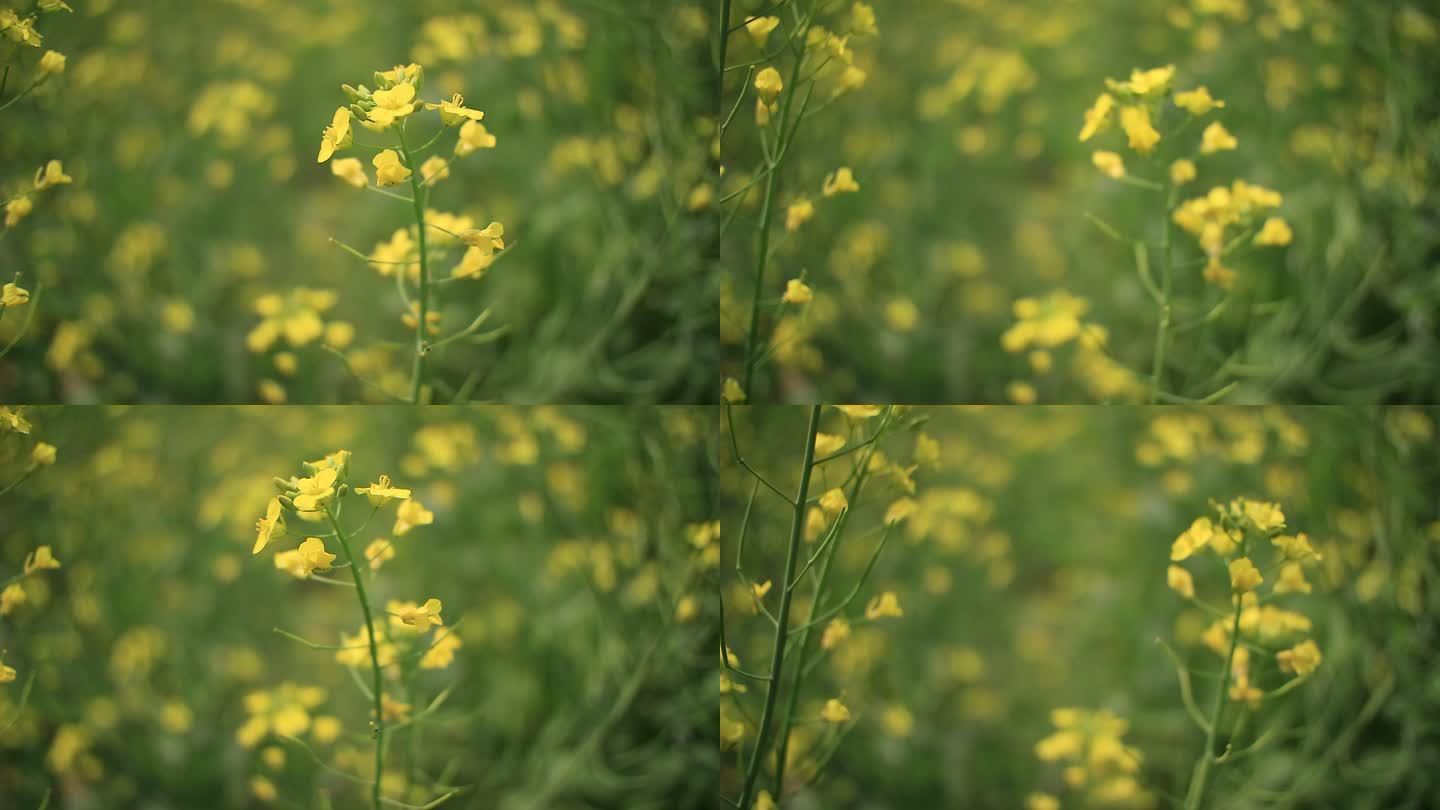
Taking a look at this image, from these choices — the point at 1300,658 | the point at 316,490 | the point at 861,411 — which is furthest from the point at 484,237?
the point at 1300,658

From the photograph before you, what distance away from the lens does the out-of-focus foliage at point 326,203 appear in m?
1.11

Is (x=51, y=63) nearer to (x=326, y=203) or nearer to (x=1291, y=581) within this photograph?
(x=326, y=203)

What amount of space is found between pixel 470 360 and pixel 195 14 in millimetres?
402

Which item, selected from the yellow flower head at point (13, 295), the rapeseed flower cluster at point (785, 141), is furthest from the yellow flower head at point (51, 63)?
the rapeseed flower cluster at point (785, 141)

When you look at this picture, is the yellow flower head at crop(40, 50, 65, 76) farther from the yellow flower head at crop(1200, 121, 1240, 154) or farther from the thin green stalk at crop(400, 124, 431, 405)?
the yellow flower head at crop(1200, 121, 1240, 154)

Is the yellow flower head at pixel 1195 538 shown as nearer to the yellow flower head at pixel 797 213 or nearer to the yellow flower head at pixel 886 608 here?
the yellow flower head at pixel 886 608

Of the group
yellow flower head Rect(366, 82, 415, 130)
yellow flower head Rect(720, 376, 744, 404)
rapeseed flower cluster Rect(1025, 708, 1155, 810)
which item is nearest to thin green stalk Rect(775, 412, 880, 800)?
yellow flower head Rect(720, 376, 744, 404)

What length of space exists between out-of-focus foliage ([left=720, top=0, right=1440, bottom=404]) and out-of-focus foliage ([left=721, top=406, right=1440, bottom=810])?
0.17 feet

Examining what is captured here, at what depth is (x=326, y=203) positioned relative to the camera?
3.71 feet

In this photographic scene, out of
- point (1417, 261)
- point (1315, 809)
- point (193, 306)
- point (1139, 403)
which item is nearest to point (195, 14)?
point (193, 306)

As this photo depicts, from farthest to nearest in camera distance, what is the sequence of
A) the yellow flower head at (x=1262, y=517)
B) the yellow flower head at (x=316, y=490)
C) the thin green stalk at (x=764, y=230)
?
the thin green stalk at (x=764, y=230)
the yellow flower head at (x=1262, y=517)
the yellow flower head at (x=316, y=490)

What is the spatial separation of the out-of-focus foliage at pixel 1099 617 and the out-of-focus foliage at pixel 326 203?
194mm

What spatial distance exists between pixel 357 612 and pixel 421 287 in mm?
316

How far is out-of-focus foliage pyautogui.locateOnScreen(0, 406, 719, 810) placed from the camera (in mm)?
1102
